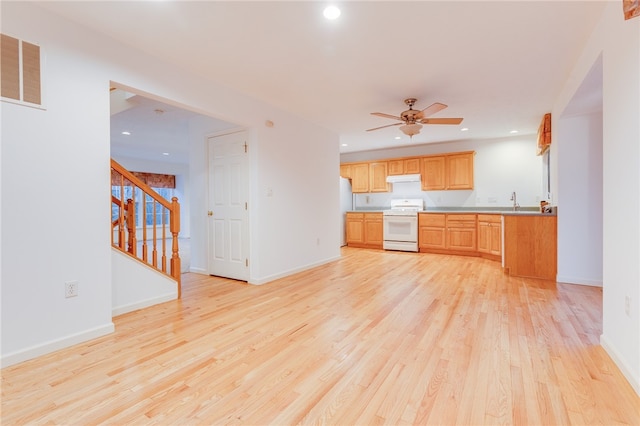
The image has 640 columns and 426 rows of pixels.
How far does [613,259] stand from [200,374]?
2.79 metres

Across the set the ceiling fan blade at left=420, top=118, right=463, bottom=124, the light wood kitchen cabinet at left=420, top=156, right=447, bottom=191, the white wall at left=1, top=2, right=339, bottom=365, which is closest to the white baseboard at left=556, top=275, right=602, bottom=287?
the ceiling fan blade at left=420, top=118, right=463, bottom=124

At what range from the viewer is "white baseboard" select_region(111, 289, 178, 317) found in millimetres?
2762

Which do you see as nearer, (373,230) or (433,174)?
(433,174)

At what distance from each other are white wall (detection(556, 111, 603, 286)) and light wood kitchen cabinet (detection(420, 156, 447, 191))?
8.95ft

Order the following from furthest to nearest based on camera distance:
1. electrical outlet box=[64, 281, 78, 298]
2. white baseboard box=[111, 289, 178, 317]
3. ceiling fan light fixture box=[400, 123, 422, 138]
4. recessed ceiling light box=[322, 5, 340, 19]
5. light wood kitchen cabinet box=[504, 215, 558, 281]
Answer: light wood kitchen cabinet box=[504, 215, 558, 281]
ceiling fan light fixture box=[400, 123, 422, 138]
white baseboard box=[111, 289, 178, 317]
electrical outlet box=[64, 281, 78, 298]
recessed ceiling light box=[322, 5, 340, 19]

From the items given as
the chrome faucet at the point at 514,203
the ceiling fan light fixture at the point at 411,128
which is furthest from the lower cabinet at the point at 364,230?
the ceiling fan light fixture at the point at 411,128

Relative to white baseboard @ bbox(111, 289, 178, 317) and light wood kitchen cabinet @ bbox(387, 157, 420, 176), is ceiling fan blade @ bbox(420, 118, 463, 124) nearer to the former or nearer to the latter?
light wood kitchen cabinet @ bbox(387, 157, 420, 176)

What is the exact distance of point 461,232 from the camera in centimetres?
600

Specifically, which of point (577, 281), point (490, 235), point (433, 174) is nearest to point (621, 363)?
point (577, 281)

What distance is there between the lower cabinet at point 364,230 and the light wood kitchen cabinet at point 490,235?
2064mm

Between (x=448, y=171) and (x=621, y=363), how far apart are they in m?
5.16

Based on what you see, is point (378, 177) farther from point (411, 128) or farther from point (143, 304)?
point (143, 304)

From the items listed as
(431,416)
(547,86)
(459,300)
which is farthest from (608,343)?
(547,86)

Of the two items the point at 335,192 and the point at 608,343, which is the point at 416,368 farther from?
the point at 335,192
